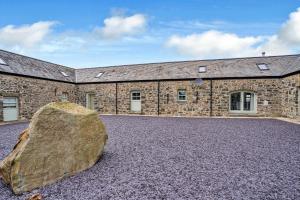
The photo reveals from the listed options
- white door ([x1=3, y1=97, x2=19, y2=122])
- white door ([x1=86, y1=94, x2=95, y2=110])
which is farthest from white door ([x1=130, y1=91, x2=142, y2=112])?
white door ([x1=3, y1=97, x2=19, y2=122])

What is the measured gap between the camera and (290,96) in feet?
39.5

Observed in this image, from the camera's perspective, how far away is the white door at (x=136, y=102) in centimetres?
1625

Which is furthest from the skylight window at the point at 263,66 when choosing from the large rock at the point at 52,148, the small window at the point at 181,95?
the large rock at the point at 52,148

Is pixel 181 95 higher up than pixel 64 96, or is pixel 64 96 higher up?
pixel 181 95

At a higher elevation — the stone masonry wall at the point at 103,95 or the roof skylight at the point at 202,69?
the roof skylight at the point at 202,69

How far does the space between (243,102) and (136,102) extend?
27.7 ft

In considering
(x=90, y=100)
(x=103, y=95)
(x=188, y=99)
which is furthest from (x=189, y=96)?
(x=90, y=100)

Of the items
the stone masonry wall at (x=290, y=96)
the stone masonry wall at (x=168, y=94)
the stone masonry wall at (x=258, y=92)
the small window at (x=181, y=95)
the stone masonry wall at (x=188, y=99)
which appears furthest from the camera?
the small window at (x=181, y=95)

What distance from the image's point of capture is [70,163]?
3.77m

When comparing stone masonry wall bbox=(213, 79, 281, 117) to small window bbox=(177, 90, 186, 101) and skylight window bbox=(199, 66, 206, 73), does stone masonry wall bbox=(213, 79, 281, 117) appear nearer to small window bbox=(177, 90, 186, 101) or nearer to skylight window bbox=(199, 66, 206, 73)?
skylight window bbox=(199, 66, 206, 73)

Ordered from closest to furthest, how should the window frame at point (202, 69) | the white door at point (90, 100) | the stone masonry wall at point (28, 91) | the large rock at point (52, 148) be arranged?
the large rock at point (52, 148) → the stone masonry wall at point (28, 91) → the window frame at point (202, 69) → the white door at point (90, 100)

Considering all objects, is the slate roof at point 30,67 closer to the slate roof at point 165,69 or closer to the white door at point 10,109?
the slate roof at point 165,69

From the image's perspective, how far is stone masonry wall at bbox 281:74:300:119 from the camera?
1141cm

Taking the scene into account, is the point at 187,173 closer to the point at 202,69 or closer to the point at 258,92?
the point at 258,92
